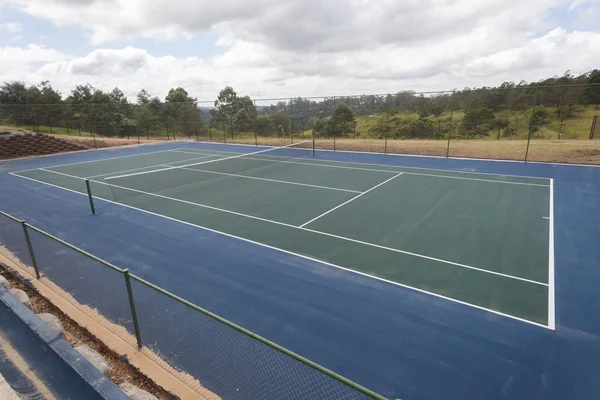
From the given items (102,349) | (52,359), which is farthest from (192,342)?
(52,359)

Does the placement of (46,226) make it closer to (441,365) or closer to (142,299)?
(142,299)

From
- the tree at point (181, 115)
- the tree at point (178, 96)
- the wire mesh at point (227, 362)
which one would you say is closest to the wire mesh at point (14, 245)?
the wire mesh at point (227, 362)

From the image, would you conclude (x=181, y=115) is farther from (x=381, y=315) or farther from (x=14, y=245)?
(x=381, y=315)

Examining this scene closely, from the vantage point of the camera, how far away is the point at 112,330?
5789 millimetres

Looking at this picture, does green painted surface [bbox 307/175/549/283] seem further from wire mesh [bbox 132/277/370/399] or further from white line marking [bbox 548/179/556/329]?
wire mesh [bbox 132/277/370/399]

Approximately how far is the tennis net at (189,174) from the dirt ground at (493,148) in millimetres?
4668

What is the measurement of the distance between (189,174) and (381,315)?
15.3 meters

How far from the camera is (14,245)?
30.9ft

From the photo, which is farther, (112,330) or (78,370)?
(112,330)

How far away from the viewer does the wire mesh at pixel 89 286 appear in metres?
6.09

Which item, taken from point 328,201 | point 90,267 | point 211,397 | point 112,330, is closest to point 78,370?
point 211,397

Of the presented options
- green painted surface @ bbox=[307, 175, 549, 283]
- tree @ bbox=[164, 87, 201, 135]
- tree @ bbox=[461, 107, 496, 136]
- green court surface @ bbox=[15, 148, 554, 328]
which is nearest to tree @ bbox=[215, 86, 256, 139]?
tree @ bbox=[164, 87, 201, 135]

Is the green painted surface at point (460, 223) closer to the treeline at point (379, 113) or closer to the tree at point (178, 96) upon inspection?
the treeline at point (379, 113)

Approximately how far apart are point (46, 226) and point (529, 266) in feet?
45.4
